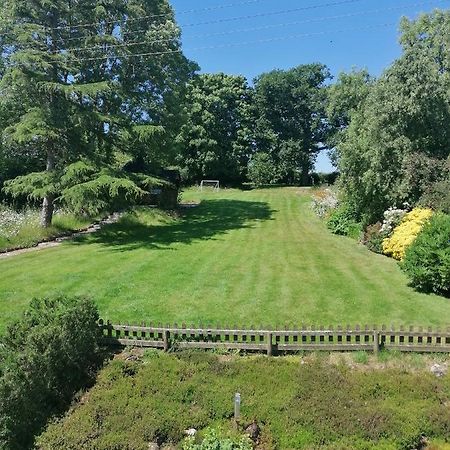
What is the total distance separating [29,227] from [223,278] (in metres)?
10.1

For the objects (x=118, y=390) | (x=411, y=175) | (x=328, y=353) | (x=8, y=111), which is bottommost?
(x=118, y=390)

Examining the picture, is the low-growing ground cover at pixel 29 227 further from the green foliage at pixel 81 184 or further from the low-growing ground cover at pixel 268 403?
the low-growing ground cover at pixel 268 403

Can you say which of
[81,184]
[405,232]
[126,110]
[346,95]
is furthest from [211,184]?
[405,232]

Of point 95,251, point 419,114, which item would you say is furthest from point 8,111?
point 419,114

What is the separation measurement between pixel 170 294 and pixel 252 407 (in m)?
5.01

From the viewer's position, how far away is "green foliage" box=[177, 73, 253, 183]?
43500 millimetres

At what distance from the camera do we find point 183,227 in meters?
22.4

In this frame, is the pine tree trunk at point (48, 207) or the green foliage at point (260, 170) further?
the green foliage at point (260, 170)

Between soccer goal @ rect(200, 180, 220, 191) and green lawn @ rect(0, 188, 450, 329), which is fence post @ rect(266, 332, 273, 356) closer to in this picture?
green lawn @ rect(0, 188, 450, 329)

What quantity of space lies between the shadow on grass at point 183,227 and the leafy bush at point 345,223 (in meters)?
4.21

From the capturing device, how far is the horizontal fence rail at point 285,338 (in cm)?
849

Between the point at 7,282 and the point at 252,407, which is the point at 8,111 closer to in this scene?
the point at 7,282

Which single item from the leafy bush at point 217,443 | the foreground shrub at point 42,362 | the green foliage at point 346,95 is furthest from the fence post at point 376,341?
the green foliage at point 346,95

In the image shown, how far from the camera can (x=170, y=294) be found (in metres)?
11.6
